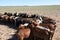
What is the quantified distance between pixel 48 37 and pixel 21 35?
65.1 inches

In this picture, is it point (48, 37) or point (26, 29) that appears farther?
point (26, 29)

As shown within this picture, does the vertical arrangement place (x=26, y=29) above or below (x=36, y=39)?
above

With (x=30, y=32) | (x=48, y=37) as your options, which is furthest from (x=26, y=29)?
(x=48, y=37)

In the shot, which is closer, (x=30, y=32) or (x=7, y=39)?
(x=30, y=32)

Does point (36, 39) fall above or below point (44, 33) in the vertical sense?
below

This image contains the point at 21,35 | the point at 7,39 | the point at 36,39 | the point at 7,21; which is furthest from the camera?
the point at 7,21

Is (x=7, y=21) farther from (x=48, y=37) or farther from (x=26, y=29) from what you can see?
(x=48, y=37)

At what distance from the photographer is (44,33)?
27.6ft

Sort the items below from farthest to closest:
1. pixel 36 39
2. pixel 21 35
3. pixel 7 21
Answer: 1. pixel 7 21
2. pixel 36 39
3. pixel 21 35

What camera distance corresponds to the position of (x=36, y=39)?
8.97 meters

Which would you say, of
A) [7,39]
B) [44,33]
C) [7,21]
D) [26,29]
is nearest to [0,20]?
[7,21]

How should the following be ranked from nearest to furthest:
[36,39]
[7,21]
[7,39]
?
1. [36,39]
2. [7,39]
3. [7,21]

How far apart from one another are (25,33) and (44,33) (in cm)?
119

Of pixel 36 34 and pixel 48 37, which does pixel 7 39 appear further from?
pixel 48 37
